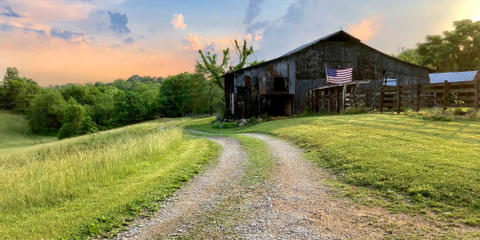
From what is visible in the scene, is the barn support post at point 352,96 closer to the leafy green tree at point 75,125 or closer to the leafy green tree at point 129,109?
the leafy green tree at point 75,125

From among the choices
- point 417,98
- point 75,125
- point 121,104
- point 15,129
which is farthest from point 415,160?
point 15,129

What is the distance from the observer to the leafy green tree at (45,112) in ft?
236

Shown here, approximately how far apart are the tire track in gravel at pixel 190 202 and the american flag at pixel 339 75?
20.7m

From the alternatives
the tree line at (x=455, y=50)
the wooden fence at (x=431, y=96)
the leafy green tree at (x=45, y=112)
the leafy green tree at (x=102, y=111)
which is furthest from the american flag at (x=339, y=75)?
the leafy green tree at (x=45, y=112)

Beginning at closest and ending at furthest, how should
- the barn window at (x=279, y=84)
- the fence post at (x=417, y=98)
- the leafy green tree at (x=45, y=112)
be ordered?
the fence post at (x=417, y=98) → the barn window at (x=279, y=84) → the leafy green tree at (x=45, y=112)

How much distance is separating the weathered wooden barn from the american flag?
132cm

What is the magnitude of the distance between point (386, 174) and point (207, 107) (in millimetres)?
71411

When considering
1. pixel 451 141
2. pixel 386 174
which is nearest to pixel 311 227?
pixel 386 174

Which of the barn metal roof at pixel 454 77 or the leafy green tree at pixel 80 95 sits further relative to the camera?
the leafy green tree at pixel 80 95

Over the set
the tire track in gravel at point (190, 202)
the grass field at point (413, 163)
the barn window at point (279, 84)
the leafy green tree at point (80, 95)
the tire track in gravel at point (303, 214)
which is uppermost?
the leafy green tree at point (80, 95)

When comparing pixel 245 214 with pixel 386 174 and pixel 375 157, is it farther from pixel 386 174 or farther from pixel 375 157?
pixel 375 157

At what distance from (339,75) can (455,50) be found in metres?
48.8

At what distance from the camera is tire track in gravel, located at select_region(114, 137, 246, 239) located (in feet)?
15.2

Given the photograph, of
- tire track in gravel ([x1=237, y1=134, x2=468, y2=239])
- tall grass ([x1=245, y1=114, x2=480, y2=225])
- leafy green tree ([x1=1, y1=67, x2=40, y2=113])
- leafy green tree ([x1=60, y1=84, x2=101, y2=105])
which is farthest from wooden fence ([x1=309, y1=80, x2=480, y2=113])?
leafy green tree ([x1=1, y1=67, x2=40, y2=113])
